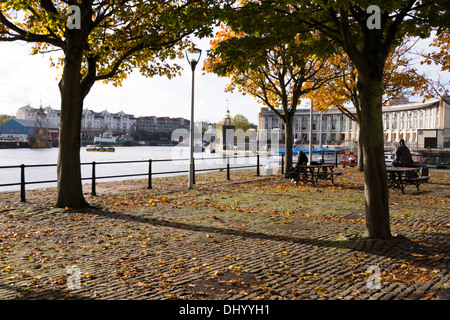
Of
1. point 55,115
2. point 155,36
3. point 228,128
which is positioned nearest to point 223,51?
point 155,36

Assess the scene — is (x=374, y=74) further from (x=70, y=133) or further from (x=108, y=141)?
(x=108, y=141)

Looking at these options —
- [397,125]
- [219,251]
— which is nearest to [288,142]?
[219,251]

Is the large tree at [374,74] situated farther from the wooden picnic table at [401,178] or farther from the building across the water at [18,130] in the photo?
the building across the water at [18,130]

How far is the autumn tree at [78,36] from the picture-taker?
10367 millimetres

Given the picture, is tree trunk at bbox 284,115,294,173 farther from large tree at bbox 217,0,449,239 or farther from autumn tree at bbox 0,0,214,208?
large tree at bbox 217,0,449,239

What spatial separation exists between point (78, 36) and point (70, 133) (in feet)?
8.96

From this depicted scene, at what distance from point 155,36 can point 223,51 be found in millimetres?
4098

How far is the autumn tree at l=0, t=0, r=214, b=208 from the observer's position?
34.0 feet

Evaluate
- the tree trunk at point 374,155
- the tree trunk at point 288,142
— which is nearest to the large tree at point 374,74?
the tree trunk at point 374,155

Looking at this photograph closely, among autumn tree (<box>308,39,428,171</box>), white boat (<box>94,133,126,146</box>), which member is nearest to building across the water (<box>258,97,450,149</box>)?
autumn tree (<box>308,39,428,171</box>)

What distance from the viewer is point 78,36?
1080 cm

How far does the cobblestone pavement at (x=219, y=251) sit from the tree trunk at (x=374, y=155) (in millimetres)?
392

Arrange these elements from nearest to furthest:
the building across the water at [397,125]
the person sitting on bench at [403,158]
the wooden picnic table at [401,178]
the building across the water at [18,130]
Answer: the wooden picnic table at [401,178]
the person sitting on bench at [403,158]
the building across the water at [397,125]
the building across the water at [18,130]

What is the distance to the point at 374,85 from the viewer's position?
727 centimetres
